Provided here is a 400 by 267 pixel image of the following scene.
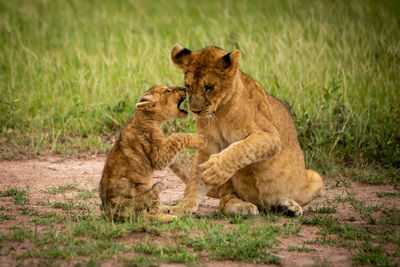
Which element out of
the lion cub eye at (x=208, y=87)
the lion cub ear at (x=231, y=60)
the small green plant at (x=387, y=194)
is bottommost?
the small green plant at (x=387, y=194)

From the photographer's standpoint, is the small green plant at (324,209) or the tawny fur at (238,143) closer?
the tawny fur at (238,143)

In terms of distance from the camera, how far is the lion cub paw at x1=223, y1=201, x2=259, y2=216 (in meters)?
5.48

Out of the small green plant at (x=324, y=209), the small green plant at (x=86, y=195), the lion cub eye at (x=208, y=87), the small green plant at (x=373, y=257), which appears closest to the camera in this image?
the small green plant at (x=373, y=257)

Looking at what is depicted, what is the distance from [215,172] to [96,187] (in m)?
1.91

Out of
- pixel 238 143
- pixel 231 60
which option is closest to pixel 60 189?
pixel 238 143

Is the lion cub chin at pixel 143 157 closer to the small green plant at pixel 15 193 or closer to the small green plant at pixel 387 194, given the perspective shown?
the small green plant at pixel 15 193

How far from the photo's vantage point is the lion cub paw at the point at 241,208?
5484mm

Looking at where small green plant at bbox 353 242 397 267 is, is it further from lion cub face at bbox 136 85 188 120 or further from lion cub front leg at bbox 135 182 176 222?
lion cub face at bbox 136 85 188 120

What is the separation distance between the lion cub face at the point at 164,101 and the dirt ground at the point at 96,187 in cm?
102

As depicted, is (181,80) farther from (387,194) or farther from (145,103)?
(387,194)

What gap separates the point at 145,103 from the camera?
5.54 m

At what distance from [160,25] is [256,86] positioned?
29.0ft

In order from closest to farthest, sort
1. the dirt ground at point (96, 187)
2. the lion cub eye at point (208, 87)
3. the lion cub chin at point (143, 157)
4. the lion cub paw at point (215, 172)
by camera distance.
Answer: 1. the dirt ground at point (96, 187)
2. the lion cub chin at point (143, 157)
3. the lion cub paw at point (215, 172)
4. the lion cub eye at point (208, 87)

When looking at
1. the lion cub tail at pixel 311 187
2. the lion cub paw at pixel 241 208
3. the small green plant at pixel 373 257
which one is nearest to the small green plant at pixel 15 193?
the lion cub paw at pixel 241 208
